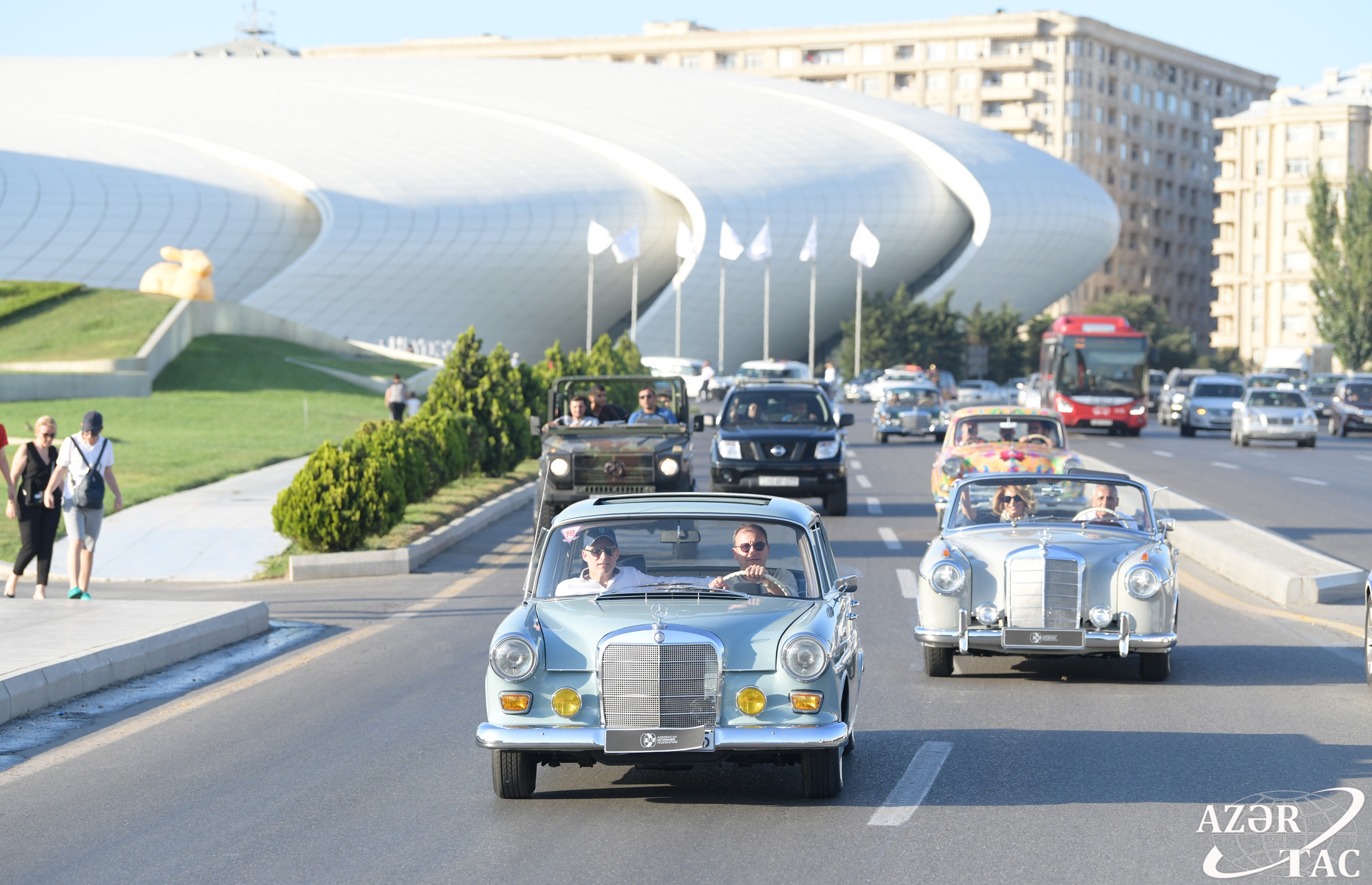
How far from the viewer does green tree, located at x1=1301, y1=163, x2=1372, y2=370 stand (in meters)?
97.5

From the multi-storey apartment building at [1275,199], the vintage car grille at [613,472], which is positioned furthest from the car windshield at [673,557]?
the multi-storey apartment building at [1275,199]

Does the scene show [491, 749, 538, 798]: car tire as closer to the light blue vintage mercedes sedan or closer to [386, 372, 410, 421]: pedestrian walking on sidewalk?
the light blue vintage mercedes sedan

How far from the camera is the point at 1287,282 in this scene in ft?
445

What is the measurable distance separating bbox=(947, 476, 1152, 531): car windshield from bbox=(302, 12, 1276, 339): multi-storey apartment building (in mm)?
135764

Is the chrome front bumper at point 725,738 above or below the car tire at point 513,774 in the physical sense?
above

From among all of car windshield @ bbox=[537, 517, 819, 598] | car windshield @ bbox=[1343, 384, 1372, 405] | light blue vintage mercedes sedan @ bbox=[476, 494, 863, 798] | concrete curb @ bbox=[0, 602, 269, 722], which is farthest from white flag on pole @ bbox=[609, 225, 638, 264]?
light blue vintage mercedes sedan @ bbox=[476, 494, 863, 798]

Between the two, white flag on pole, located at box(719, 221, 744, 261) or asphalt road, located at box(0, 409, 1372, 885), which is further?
white flag on pole, located at box(719, 221, 744, 261)

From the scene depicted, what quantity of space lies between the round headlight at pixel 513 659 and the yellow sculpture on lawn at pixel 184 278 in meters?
53.9

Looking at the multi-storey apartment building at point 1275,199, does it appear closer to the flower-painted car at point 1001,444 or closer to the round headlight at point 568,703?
the flower-painted car at point 1001,444

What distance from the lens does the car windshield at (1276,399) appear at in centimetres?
4088

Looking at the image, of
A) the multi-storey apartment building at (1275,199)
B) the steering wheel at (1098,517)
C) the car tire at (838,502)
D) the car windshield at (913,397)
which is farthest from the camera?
the multi-storey apartment building at (1275,199)

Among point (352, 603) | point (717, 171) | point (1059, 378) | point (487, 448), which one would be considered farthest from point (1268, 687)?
point (717, 171)

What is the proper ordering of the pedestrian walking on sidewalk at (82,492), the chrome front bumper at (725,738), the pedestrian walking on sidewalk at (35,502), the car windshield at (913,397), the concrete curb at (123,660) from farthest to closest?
1. the car windshield at (913,397)
2. the pedestrian walking on sidewalk at (35,502)
3. the pedestrian walking on sidewalk at (82,492)
4. the concrete curb at (123,660)
5. the chrome front bumper at (725,738)

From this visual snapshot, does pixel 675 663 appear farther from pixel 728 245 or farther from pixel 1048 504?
pixel 728 245
